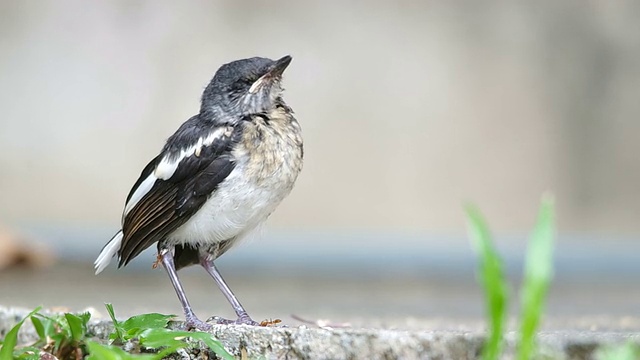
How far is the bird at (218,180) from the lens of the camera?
11.8 ft

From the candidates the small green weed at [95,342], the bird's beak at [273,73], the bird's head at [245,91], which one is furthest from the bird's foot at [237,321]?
the bird's beak at [273,73]

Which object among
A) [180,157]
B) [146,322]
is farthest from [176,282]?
[146,322]

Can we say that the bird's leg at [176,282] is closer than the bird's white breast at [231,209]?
Yes

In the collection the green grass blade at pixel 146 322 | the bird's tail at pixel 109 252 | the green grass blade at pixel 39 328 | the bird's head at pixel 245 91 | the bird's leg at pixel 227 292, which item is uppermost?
the bird's head at pixel 245 91

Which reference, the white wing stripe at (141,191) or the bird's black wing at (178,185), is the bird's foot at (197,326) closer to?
the bird's black wing at (178,185)

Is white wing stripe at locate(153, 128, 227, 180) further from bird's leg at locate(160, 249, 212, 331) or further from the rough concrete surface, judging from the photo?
the rough concrete surface

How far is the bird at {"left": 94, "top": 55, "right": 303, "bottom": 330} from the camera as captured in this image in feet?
11.8

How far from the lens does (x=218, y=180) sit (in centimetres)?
358

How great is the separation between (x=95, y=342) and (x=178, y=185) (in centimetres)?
118

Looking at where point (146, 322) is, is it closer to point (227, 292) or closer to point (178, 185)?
point (178, 185)

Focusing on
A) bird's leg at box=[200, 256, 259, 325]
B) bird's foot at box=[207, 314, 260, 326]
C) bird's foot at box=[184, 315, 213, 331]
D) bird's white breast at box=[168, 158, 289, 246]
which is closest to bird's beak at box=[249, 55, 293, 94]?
bird's white breast at box=[168, 158, 289, 246]

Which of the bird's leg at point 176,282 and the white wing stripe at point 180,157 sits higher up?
the white wing stripe at point 180,157

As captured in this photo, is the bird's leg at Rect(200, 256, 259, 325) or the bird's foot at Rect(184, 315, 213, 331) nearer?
the bird's foot at Rect(184, 315, 213, 331)

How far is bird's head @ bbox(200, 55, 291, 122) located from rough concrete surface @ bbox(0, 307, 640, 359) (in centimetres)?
121
